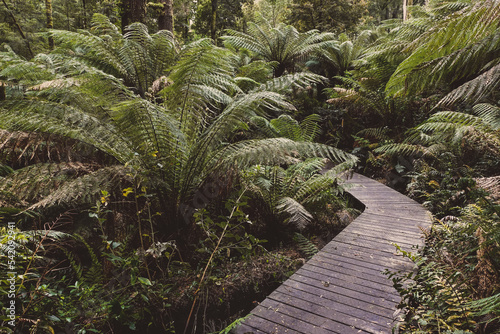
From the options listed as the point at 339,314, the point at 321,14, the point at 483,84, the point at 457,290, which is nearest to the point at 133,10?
the point at 483,84

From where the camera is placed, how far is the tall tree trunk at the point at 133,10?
5.02 meters

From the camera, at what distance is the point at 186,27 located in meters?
14.0

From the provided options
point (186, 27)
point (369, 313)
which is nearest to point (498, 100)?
point (369, 313)

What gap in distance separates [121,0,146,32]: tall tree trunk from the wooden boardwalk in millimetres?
4752

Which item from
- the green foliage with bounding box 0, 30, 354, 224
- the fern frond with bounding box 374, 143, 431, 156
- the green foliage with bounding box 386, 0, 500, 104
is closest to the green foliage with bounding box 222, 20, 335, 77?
the fern frond with bounding box 374, 143, 431, 156

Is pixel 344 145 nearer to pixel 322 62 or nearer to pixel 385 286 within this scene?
pixel 322 62

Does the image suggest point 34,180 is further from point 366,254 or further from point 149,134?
point 366,254

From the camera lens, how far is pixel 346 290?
226 centimetres

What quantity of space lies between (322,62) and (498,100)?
17.5 feet

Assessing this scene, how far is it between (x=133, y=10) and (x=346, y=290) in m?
5.27

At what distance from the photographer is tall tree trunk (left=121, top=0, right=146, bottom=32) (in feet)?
16.5

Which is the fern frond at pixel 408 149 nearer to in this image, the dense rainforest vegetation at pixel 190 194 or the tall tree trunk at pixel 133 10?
the dense rainforest vegetation at pixel 190 194

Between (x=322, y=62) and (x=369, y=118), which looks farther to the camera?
(x=322, y=62)

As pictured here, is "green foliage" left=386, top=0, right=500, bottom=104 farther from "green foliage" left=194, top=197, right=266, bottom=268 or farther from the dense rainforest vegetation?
"green foliage" left=194, top=197, right=266, bottom=268
